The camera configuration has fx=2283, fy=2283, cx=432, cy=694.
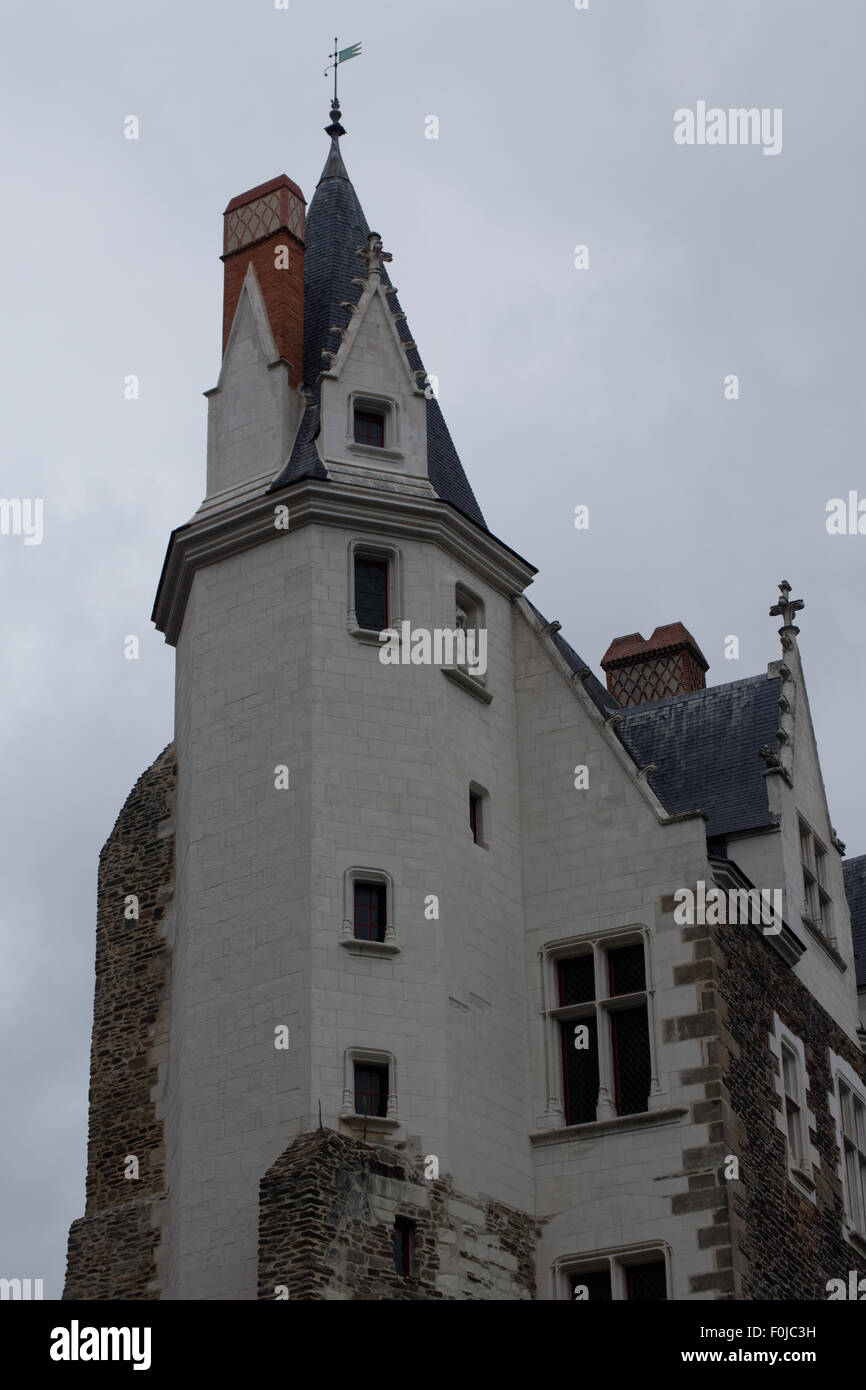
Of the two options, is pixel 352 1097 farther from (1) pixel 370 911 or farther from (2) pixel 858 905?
(2) pixel 858 905

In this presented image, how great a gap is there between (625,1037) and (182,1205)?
263 inches

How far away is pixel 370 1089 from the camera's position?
97.8 ft

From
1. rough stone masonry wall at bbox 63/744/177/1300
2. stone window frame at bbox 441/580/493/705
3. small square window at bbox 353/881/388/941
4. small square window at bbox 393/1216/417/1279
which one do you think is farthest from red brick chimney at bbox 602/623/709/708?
small square window at bbox 393/1216/417/1279

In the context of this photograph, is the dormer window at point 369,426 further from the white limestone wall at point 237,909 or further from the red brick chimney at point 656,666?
the red brick chimney at point 656,666

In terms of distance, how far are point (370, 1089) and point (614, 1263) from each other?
13.3 ft

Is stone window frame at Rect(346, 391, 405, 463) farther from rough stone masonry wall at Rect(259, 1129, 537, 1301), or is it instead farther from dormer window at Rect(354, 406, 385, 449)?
rough stone masonry wall at Rect(259, 1129, 537, 1301)

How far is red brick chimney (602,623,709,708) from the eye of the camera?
42188 mm

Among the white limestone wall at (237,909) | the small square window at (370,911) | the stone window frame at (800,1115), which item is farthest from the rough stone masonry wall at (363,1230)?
the stone window frame at (800,1115)

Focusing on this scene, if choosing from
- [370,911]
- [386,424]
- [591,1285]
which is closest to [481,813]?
[370,911]

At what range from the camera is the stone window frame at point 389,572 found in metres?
33.0

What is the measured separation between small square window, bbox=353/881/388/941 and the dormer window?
748cm

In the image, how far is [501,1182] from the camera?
30719 millimetres

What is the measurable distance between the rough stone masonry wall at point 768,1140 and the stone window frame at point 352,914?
465 cm
